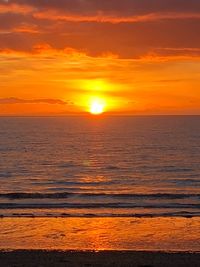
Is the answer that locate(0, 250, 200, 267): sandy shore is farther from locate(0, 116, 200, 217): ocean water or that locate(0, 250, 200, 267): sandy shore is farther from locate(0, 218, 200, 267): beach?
locate(0, 116, 200, 217): ocean water

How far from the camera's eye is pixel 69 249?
2156cm

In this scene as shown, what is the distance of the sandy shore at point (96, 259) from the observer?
18.7 meters

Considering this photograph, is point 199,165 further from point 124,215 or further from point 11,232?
point 11,232

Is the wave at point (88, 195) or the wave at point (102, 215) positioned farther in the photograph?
the wave at point (88, 195)

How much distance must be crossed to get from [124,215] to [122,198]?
954 cm

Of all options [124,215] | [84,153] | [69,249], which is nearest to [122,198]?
[124,215]

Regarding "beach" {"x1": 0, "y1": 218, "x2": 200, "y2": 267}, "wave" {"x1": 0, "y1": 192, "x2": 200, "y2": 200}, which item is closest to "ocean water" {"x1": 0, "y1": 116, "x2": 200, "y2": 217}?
"wave" {"x1": 0, "y1": 192, "x2": 200, "y2": 200}

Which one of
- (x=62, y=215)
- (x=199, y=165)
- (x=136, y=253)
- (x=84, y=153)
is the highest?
(x=84, y=153)

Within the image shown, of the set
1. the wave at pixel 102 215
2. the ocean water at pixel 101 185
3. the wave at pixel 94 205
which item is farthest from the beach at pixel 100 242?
the wave at pixel 94 205

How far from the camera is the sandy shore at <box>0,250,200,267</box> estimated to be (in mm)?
18656

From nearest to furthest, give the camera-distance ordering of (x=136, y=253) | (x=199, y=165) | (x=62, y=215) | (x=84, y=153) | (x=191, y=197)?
(x=136, y=253) < (x=62, y=215) < (x=191, y=197) < (x=199, y=165) < (x=84, y=153)

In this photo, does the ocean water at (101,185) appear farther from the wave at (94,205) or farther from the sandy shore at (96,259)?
the sandy shore at (96,259)

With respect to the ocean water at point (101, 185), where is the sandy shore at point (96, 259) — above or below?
below

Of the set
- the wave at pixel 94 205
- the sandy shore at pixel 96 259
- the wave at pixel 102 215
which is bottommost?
the sandy shore at pixel 96 259
